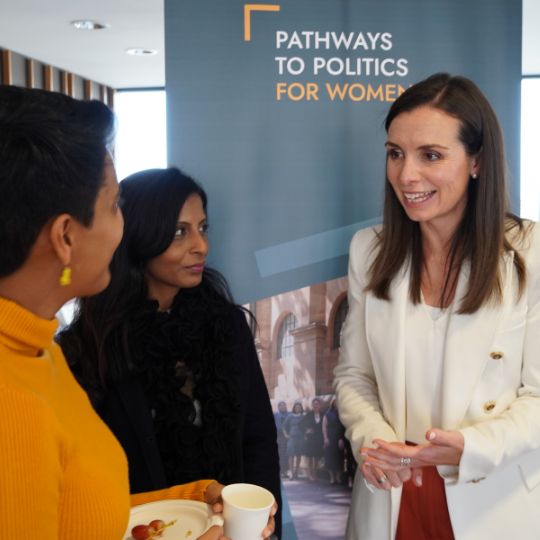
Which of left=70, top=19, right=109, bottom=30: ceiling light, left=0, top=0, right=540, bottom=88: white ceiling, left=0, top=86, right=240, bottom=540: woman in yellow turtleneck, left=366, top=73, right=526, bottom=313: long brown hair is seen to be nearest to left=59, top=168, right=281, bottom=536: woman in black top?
left=366, top=73, right=526, bottom=313: long brown hair

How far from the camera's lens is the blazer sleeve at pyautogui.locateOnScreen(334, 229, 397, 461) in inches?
75.2

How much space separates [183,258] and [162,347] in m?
0.27

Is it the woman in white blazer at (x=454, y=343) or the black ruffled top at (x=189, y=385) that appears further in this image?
the black ruffled top at (x=189, y=385)

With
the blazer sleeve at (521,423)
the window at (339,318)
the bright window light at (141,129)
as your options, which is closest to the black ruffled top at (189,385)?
the window at (339,318)

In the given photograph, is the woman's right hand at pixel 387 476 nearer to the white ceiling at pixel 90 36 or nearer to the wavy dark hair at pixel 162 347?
the wavy dark hair at pixel 162 347

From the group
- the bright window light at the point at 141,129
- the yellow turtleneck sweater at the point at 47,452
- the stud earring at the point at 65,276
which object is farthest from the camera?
the bright window light at the point at 141,129

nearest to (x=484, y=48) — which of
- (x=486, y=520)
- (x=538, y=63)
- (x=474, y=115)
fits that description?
(x=474, y=115)

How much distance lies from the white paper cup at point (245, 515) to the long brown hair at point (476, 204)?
79cm

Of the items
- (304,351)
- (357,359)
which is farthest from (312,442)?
(357,359)

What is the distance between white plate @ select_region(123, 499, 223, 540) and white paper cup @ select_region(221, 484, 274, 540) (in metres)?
0.04

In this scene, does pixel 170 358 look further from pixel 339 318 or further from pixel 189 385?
pixel 339 318

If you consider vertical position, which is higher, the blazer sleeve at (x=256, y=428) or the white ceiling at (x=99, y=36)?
the white ceiling at (x=99, y=36)

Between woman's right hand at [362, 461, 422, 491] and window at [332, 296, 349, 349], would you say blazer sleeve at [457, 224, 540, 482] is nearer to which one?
woman's right hand at [362, 461, 422, 491]

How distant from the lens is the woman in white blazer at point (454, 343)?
1718 mm
